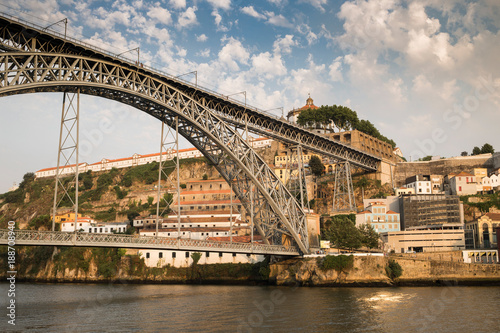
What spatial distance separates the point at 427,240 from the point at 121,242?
37.1 m

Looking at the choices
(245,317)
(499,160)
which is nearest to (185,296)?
(245,317)

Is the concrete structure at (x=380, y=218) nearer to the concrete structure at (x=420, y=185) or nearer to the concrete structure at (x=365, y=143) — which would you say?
the concrete structure at (x=420, y=185)

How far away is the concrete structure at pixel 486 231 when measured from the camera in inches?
2093

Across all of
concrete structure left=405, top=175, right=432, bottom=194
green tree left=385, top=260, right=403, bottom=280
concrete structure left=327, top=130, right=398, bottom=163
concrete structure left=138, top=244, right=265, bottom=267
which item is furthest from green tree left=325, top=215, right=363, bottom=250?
concrete structure left=327, top=130, right=398, bottom=163

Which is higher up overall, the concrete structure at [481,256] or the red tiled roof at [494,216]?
the red tiled roof at [494,216]

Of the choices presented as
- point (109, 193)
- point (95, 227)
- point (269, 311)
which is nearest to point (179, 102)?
point (269, 311)

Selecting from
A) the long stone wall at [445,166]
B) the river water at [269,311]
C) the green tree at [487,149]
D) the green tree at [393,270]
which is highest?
the green tree at [487,149]

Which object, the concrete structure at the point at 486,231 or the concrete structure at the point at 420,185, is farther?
the concrete structure at the point at 420,185

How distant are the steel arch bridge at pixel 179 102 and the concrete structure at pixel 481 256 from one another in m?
16.7

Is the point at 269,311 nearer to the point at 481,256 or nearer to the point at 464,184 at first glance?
the point at 481,256

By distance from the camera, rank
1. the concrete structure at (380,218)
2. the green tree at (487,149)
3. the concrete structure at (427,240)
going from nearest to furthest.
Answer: the concrete structure at (427,240)
the concrete structure at (380,218)
the green tree at (487,149)

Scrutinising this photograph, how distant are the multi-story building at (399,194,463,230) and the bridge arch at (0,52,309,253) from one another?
72.5ft

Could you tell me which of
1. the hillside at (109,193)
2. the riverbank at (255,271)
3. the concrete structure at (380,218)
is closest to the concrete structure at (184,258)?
the riverbank at (255,271)

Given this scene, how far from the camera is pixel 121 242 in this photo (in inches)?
1275
